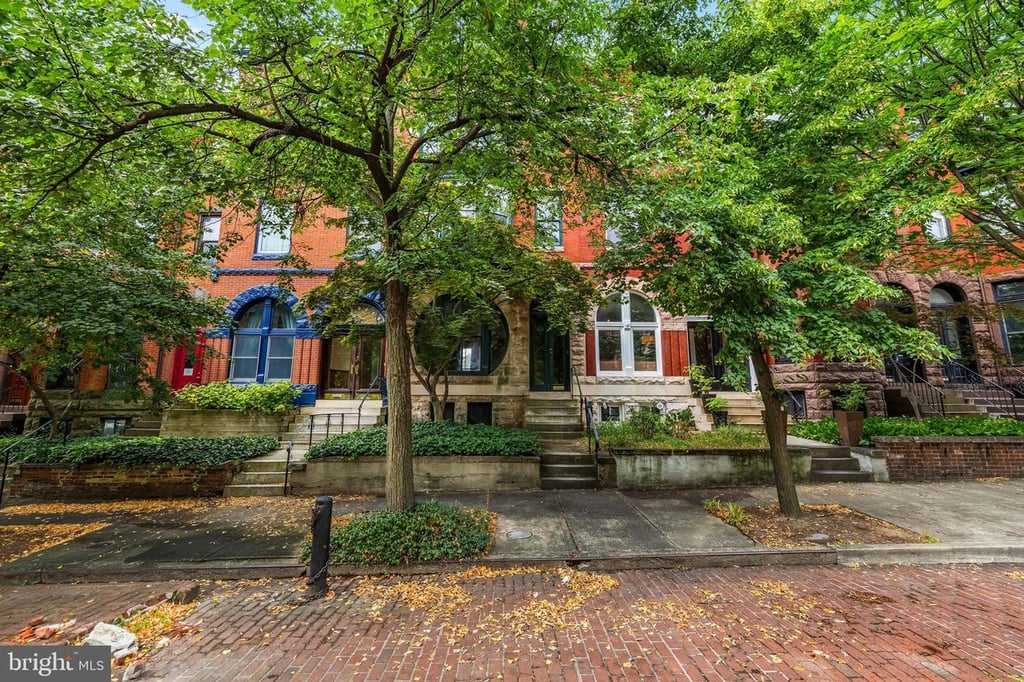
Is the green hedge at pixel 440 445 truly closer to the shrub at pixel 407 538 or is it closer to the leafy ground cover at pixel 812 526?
the shrub at pixel 407 538

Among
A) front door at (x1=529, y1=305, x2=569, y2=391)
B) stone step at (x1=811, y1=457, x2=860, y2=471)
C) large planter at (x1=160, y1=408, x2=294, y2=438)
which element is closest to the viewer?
stone step at (x1=811, y1=457, x2=860, y2=471)

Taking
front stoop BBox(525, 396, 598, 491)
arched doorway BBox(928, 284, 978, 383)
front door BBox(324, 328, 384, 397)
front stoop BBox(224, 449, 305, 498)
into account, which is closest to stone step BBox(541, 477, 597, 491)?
front stoop BBox(525, 396, 598, 491)

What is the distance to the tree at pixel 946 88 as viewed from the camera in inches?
234

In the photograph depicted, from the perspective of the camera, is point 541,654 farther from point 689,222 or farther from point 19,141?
point 19,141

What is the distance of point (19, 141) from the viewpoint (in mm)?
4418

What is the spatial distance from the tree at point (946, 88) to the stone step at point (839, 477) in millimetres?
5358

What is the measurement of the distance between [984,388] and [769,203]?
1390 centimetres

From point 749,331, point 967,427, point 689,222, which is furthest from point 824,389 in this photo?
point 689,222

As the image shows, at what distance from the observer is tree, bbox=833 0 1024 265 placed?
5953 millimetres

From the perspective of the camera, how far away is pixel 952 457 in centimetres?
931

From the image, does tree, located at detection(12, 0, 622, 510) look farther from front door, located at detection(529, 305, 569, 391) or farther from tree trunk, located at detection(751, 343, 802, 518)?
front door, located at detection(529, 305, 569, 391)

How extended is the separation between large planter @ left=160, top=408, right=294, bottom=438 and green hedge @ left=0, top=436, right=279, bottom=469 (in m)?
1.87

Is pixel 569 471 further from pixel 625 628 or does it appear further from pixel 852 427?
pixel 852 427

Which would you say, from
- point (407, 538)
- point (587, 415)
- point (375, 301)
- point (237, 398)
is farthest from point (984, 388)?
point (237, 398)
